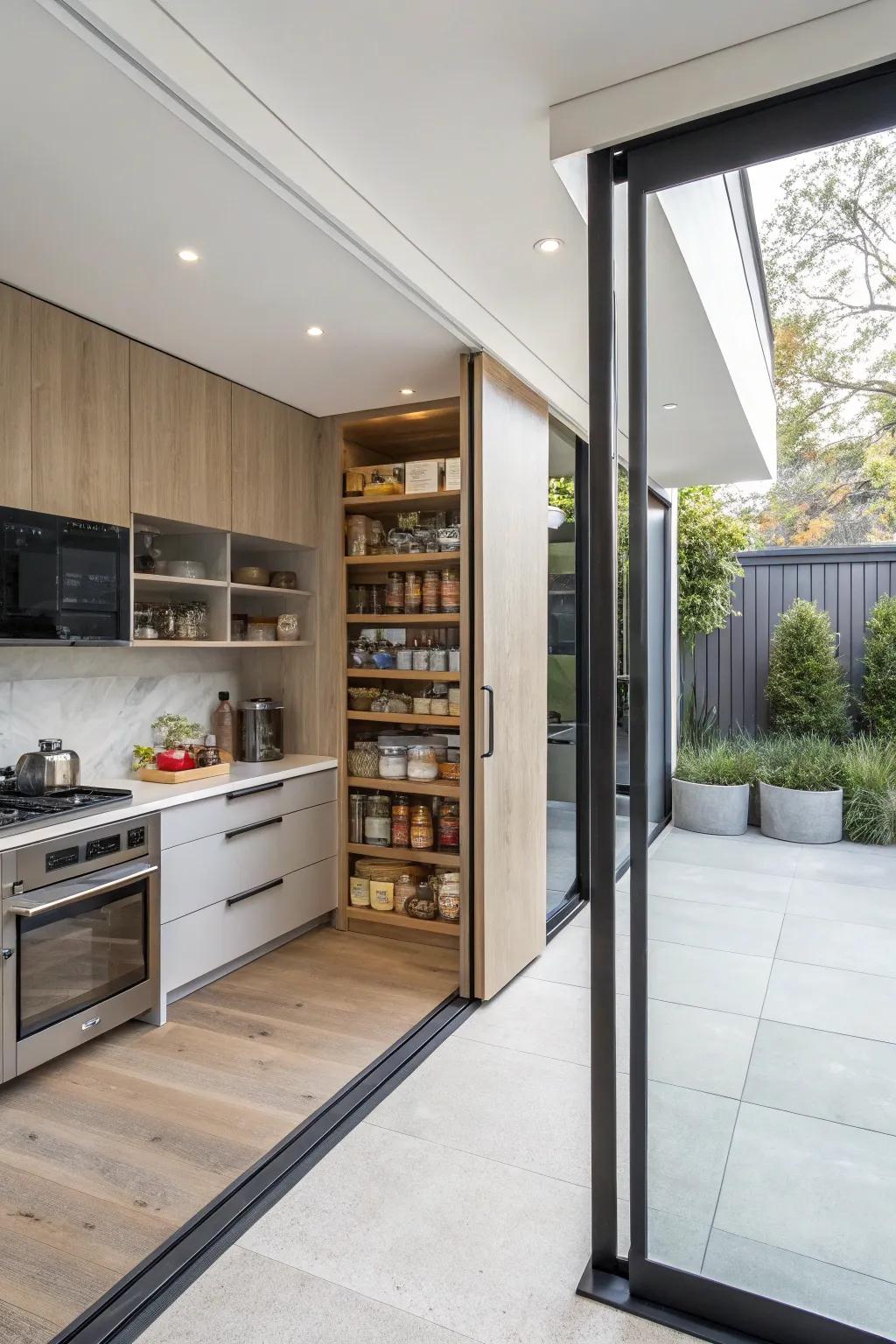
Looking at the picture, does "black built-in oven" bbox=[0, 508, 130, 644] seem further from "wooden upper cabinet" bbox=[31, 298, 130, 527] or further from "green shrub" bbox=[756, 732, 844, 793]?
"green shrub" bbox=[756, 732, 844, 793]

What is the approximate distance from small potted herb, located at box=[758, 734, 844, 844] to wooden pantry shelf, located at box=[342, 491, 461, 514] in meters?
2.09

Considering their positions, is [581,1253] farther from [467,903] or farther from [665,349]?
[665,349]

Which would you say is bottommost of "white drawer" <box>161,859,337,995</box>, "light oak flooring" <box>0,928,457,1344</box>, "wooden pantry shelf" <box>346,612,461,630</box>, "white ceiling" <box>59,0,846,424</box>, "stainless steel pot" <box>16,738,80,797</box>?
"light oak flooring" <box>0,928,457,1344</box>

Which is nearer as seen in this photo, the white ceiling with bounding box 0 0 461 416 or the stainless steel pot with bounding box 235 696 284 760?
the white ceiling with bounding box 0 0 461 416

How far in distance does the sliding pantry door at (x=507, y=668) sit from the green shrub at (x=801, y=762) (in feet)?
4.62

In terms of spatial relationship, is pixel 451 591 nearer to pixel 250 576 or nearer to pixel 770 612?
pixel 250 576

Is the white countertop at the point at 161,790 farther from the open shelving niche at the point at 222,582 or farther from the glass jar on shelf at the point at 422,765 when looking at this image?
the open shelving niche at the point at 222,582

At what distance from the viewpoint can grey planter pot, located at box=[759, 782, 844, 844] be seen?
1608 millimetres

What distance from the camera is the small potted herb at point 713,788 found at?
5.78ft

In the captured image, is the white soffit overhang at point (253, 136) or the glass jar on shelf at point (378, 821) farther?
the glass jar on shelf at point (378, 821)

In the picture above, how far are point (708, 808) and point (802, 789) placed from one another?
0.23m

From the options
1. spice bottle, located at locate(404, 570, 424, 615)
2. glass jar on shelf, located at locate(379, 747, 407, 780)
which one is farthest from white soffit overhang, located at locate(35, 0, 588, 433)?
glass jar on shelf, located at locate(379, 747, 407, 780)

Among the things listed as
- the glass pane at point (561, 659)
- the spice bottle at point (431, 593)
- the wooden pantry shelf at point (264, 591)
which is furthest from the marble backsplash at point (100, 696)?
the glass pane at point (561, 659)

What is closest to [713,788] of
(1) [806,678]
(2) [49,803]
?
(1) [806,678]
